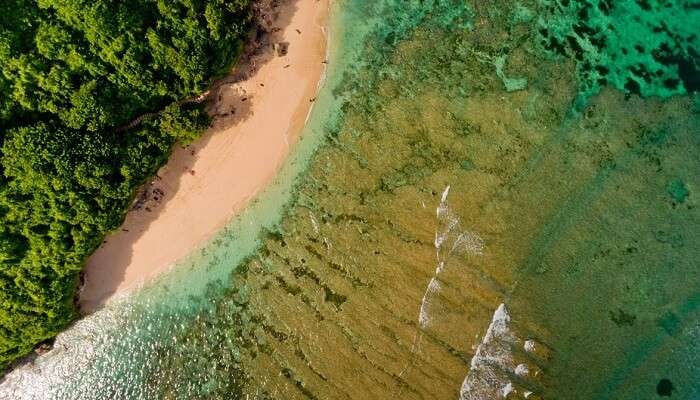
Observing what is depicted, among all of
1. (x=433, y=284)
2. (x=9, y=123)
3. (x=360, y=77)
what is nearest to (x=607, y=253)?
(x=433, y=284)

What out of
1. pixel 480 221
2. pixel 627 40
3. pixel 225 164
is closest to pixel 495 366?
pixel 480 221

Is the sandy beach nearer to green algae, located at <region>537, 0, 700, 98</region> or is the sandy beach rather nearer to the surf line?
the surf line

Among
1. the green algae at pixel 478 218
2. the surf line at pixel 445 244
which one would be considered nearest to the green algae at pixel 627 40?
the green algae at pixel 478 218

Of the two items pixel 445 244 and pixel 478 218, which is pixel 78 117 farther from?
pixel 478 218

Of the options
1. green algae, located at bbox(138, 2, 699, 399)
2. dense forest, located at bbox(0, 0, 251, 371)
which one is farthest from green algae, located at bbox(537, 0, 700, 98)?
dense forest, located at bbox(0, 0, 251, 371)

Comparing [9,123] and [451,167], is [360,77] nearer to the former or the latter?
[451,167]
